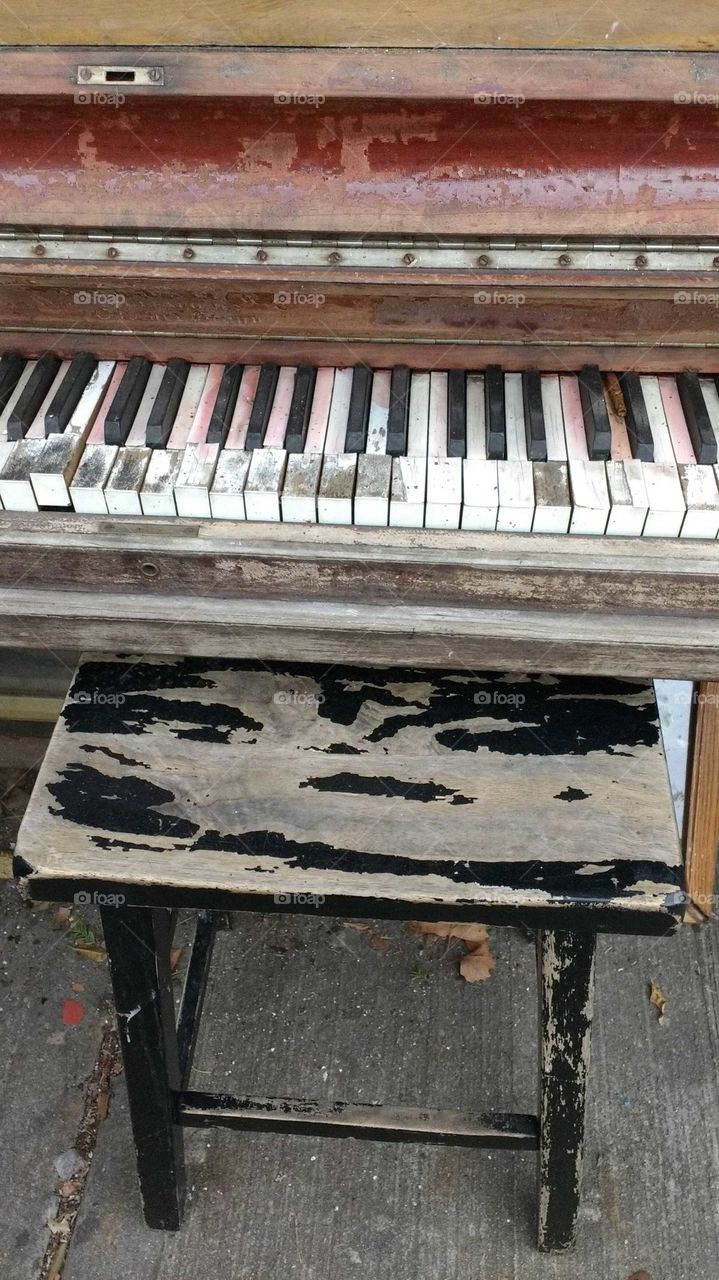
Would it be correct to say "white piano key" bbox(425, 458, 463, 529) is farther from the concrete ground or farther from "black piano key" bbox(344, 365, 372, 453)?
the concrete ground

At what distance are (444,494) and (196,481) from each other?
0.40 meters

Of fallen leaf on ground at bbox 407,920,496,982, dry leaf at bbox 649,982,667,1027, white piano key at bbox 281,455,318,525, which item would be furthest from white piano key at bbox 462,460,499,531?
dry leaf at bbox 649,982,667,1027

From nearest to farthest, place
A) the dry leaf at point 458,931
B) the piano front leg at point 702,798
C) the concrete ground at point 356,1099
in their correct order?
the concrete ground at point 356,1099
the piano front leg at point 702,798
the dry leaf at point 458,931

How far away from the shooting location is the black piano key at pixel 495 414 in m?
1.67

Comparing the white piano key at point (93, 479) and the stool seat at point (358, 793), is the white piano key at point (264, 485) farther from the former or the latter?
the stool seat at point (358, 793)

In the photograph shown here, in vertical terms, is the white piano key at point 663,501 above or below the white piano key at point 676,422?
below

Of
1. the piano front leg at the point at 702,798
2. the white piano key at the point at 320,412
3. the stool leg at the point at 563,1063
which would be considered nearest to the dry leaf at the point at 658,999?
the piano front leg at the point at 702,798

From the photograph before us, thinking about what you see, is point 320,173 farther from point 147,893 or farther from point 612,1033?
point 612,1033

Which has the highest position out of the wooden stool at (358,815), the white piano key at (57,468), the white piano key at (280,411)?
the white piano key at (280,411)

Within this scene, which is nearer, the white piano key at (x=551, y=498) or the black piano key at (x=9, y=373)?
the white piano key at (x=551, y=498)

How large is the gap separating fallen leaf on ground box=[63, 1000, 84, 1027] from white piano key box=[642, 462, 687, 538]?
80.4 inches

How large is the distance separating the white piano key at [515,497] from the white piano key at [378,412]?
8.1 inches

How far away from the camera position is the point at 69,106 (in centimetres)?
155

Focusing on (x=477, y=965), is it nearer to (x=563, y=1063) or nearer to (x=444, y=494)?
(x=563, y=1063)
